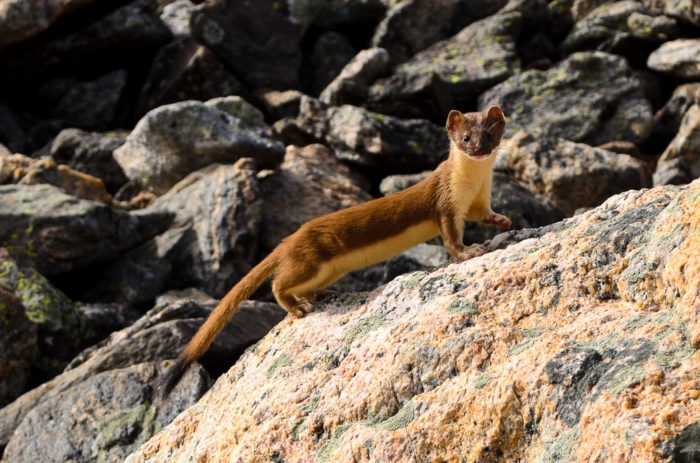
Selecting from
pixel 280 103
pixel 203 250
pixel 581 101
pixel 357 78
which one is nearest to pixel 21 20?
pixel 280 103

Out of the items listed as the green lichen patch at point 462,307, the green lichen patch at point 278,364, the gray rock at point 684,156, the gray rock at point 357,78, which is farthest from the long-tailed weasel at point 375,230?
the gray rock at point 357,78

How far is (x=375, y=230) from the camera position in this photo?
6.52 m

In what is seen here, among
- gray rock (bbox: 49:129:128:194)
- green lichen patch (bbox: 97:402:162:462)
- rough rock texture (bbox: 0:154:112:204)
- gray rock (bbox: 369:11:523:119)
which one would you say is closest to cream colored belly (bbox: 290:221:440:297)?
green lichen patch (bbox: 97:402:162:462)

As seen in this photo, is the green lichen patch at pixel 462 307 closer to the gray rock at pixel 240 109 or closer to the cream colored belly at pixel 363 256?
the cream colored belly at pixel 363 256

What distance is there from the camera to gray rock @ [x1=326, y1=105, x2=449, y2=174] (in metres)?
12.6

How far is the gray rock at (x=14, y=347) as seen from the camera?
28.1ft

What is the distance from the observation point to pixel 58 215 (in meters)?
10.8

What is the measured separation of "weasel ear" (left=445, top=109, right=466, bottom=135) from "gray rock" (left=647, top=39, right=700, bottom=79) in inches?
339

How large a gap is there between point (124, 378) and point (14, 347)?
2049mm

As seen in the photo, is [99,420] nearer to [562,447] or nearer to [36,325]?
[36,325]

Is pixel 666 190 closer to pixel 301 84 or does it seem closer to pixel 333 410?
pixel 333 410

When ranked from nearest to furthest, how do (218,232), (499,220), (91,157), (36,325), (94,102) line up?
(499,220) → (36,325) → (218,232) → (91,157) → (94,102)

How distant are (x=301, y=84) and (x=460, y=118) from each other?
33.1ft

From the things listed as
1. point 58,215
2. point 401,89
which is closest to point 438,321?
point 58,215
